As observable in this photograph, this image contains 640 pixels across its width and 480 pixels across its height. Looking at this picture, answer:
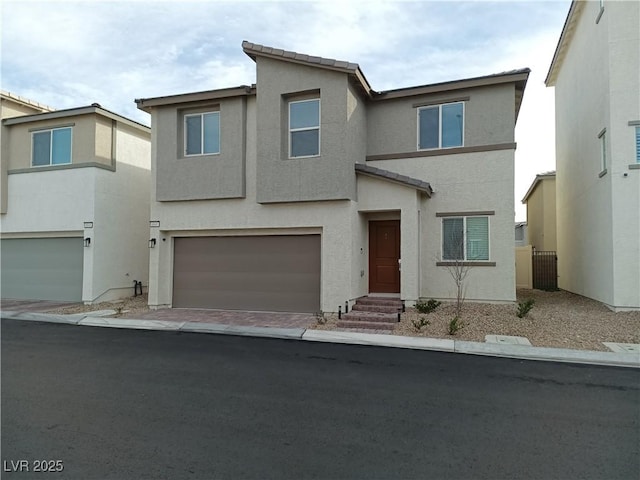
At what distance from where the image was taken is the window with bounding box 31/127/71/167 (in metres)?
15.7

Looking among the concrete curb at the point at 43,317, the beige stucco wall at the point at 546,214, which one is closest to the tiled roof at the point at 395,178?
the concrete curb at the point at 43,317

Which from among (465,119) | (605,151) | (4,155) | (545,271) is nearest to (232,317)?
(465,119)

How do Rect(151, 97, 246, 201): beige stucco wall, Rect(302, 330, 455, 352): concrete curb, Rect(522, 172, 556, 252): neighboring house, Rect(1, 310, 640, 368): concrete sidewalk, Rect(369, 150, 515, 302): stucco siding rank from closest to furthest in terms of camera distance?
Rect(1, 310, 640, 368): concrete sidewalk → Rect(302, 330, 455, 352): concrete curb → Rect(369, 150, 515, 302): stucco siding → Rect(151, 97, 246, 201): beige stucco wall → Rect(522, 172, 556, 252): neighboring house

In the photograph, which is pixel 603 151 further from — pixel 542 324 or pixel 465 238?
pixel 542 324

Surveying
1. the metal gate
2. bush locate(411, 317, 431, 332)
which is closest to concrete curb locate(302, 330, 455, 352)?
bush locate(411, 317, 431, 332)

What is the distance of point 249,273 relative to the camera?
42.5 feet

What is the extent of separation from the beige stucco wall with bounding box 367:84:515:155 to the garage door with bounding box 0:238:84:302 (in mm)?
11820

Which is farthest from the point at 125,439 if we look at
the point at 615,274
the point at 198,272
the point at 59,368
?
the point at 615,274

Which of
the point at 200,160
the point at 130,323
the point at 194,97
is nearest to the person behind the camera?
the point at 130,323

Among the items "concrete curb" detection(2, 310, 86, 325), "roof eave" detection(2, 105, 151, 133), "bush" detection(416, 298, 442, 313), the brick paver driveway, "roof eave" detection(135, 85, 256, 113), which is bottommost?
"concrete curb" detection(2, 310, 86, 325)

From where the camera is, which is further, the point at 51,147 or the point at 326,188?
the point at 51,147

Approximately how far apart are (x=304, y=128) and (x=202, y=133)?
3.61 metres

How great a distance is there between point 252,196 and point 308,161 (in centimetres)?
217

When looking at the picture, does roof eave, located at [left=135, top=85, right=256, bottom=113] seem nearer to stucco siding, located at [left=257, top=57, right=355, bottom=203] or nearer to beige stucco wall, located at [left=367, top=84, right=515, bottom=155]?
stucco siding, located at [left=257, top=57, right=355, bottom=203]
